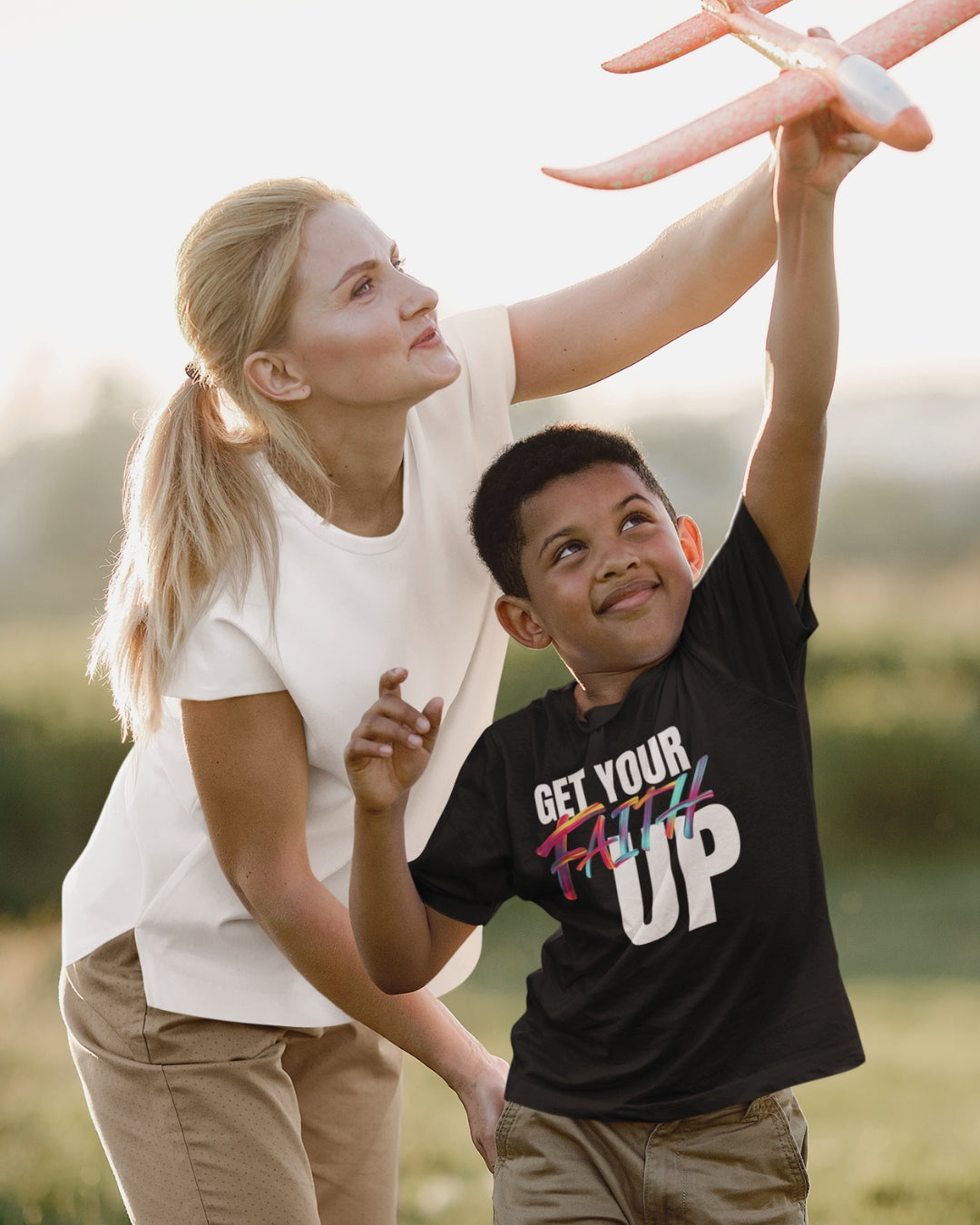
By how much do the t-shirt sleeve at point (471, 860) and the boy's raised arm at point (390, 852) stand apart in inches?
0.9

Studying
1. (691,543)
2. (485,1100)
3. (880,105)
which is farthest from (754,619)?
(485,1100)

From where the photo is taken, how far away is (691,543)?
1692mm

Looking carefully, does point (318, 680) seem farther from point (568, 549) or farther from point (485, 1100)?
point (485, 1100)

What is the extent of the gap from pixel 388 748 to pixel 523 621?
0.97ft

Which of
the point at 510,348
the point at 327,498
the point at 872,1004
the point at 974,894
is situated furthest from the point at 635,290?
the point at 974,894

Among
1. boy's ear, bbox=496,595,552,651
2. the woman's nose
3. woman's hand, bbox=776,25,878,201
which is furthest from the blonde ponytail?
woman's hand, bbox=776,25,878,201

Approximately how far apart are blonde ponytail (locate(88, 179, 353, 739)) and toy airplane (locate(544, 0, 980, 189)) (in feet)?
2.49

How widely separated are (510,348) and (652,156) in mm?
874

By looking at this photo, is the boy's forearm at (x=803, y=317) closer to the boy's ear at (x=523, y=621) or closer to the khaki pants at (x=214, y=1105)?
the boy's ear at (x=523, y=621)

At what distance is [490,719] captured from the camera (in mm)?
1968

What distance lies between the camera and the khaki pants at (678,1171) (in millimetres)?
1423

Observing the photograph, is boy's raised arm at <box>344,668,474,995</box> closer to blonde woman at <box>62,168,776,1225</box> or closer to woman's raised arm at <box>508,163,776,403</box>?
blonde woman at <box>62,168,776,1225</box>

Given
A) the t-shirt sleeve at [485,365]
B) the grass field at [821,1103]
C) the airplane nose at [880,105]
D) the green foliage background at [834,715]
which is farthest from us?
the green foliage background at [834,715]

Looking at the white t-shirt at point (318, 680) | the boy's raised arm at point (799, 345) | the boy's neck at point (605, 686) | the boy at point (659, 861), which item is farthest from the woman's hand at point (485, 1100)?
the boy's raised arm at point (799, 345)
